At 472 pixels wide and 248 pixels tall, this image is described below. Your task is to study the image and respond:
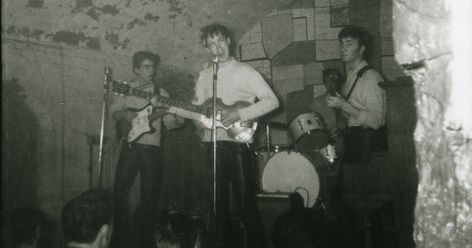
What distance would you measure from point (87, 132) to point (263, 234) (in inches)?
96.4

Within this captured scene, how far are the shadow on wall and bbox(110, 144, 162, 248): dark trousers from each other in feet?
3.02

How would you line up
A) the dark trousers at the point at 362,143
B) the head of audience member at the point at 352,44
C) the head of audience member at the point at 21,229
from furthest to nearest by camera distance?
the head of audience member at the point at 352,44 < the dark trousers at the point at 362,143 < the head of audience member at the point at 21,229

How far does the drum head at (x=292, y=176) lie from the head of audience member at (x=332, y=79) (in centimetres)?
116

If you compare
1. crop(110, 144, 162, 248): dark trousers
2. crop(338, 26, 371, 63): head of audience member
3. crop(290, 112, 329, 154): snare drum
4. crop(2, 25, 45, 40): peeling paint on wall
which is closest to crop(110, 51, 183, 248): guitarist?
crop(110, 144, 162, 248): dark trousers

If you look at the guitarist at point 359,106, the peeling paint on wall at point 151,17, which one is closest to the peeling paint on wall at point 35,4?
the peeling paint on wall at point 151,17

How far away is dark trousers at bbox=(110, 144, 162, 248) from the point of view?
4.66m

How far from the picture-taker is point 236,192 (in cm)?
406

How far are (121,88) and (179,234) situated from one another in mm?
2598

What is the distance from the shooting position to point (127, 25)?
5.21 m

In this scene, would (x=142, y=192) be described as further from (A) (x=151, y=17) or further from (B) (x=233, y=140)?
(A) (x=151, y=17)

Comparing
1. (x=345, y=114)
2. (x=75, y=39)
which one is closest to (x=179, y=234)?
(x=345, y=114)

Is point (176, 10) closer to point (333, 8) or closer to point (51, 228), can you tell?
point (333, 8)

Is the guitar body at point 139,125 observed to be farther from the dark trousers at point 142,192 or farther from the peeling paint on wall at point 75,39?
the peeling paint on wall at point 75,39

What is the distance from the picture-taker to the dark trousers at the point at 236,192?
13.1ft
